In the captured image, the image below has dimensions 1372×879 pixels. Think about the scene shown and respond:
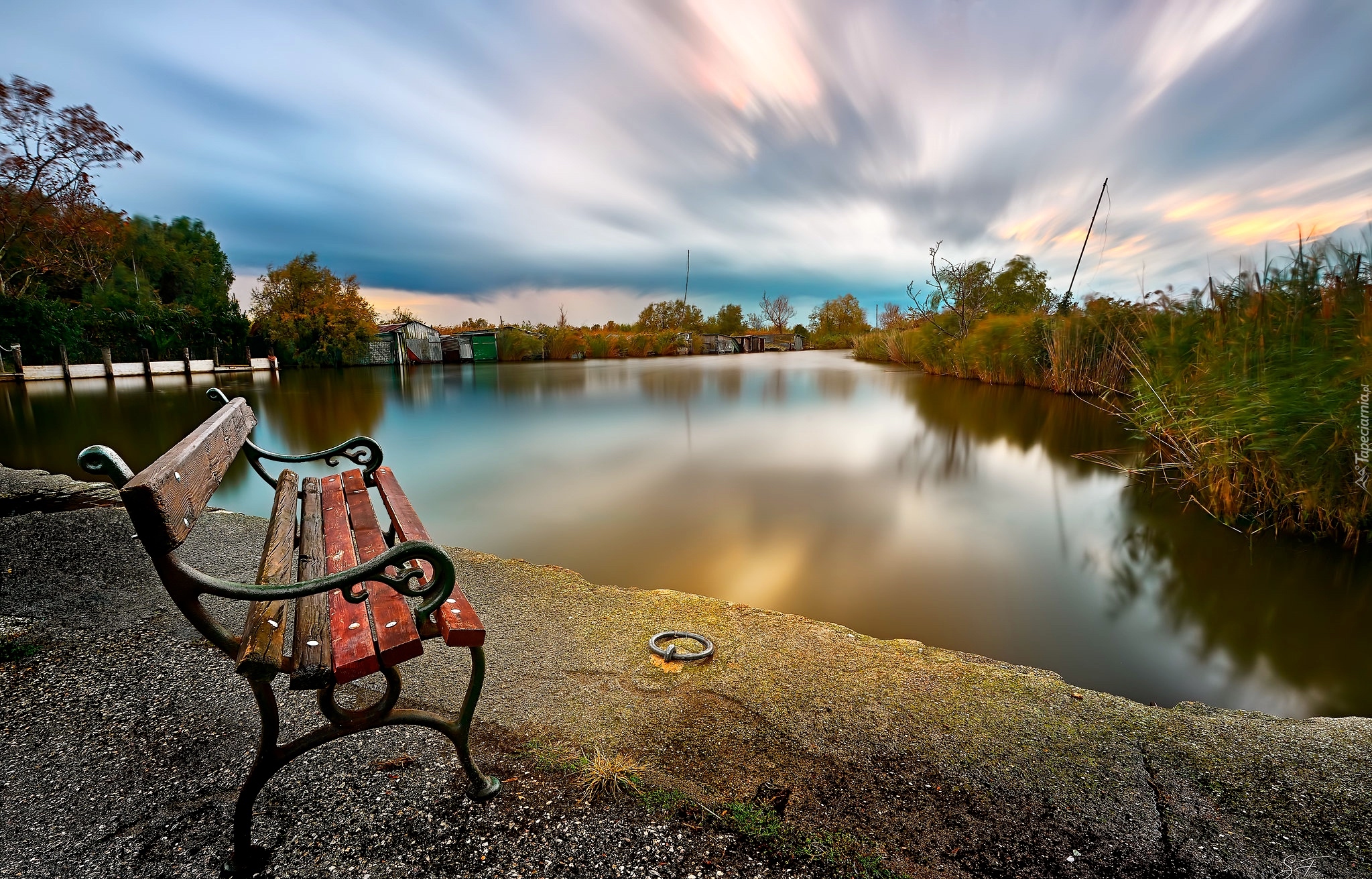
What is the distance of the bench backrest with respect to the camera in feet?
3.98

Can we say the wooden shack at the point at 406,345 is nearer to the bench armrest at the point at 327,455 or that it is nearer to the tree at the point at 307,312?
the tree at the point at 307,312

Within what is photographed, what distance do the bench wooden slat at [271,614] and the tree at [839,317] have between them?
68792 millimetres

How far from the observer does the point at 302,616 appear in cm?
161

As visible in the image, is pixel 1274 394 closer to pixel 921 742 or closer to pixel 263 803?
pixel 921 742

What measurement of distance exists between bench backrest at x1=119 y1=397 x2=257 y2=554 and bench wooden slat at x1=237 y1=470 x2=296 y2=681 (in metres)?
0.26

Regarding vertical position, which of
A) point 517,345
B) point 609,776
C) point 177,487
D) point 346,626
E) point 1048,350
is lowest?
point 609,776

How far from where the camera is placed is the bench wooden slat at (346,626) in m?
1.41

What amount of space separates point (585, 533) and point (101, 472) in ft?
11.4

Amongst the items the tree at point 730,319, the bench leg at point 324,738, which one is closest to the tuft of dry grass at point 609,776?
the bench leg at point 324,738

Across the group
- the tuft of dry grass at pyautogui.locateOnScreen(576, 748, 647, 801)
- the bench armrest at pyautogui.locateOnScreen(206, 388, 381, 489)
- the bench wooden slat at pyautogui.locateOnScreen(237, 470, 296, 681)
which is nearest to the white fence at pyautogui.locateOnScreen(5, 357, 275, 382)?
the bench armrest at pyautogui.locateOnScreen(206, 388, 381, 489)

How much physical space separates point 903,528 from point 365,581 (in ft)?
14.7

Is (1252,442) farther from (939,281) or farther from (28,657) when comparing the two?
(939,281)

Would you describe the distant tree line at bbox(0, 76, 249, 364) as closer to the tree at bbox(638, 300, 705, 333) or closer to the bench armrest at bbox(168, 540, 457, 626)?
the bench armrest at bbox(168, 540, 457, 626)

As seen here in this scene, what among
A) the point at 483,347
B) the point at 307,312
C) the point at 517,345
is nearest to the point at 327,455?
the point at 307,312
